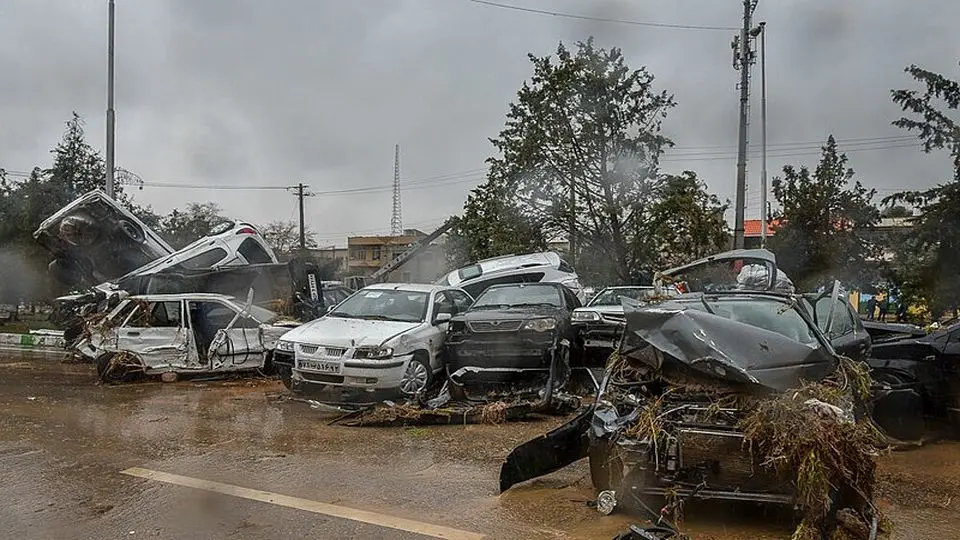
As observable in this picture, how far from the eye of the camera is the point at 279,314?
1295cm

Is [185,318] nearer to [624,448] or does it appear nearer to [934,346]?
[624,448]

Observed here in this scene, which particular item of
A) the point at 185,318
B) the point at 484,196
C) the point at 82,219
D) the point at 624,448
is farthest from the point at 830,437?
the point at 484,196

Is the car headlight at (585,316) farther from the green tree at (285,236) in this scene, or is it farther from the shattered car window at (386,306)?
the green tree at (285,236)

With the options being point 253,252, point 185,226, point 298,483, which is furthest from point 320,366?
point 185,226

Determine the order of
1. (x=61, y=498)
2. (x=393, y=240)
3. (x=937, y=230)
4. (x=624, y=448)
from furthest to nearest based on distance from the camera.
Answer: (x=393, y=240), (x=937, y=230), (x=61, y=498), (x=624, y=448)

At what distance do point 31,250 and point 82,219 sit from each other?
307 inches

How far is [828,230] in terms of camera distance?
18938 millimetres

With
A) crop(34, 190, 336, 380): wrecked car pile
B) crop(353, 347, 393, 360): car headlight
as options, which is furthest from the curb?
crop(353, 347, 393, 360): car headlight

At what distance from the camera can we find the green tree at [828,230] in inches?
731

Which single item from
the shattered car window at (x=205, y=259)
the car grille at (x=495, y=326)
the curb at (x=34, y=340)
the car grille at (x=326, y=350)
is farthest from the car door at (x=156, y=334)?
the curb at (x=34, y=340)

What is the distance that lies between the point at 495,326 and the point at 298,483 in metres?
3.71

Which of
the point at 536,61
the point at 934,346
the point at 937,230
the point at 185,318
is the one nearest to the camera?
the point at 934,346

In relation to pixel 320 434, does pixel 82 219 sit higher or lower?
higher

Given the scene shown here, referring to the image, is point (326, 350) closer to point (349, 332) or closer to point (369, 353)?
point (349, 332)
